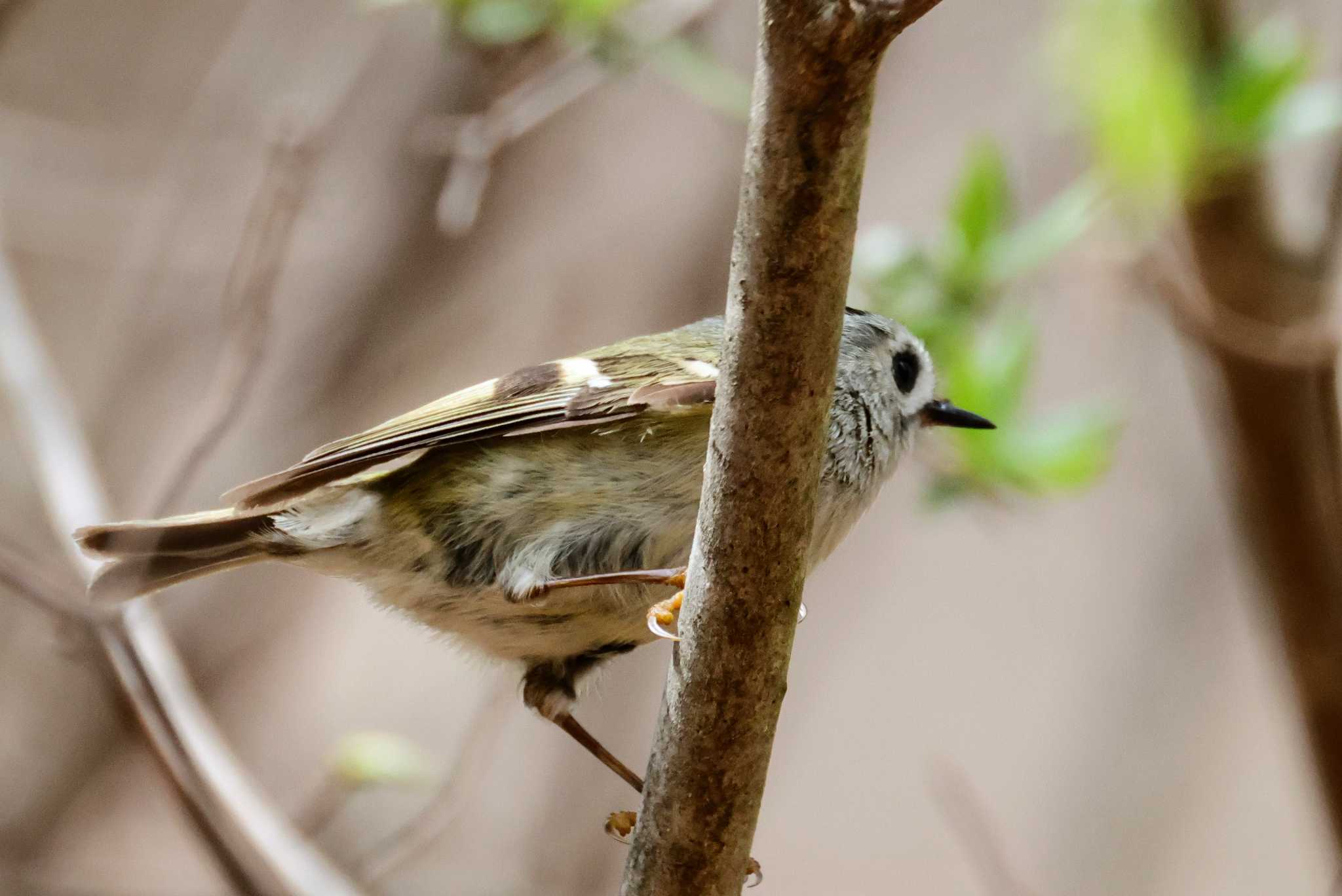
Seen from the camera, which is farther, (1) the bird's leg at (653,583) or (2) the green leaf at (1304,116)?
(2) the green leaf at (1304,116)

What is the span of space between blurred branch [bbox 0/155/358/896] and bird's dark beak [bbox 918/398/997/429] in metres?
1.32

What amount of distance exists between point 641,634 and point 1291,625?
1.42 meters

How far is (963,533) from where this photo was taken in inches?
249

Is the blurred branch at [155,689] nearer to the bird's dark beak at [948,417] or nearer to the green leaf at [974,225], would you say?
the bird's dark beak at [948,417]

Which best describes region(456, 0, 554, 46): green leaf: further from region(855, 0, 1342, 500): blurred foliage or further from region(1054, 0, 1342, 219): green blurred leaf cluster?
region(1054, 0, 1342, 219): green blurred leaf cluster

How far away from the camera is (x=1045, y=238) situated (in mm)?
2645

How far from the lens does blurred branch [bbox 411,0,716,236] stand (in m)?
2.72

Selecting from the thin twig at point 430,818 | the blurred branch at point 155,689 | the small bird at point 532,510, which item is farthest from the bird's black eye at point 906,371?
the blurred branch at point 155,689

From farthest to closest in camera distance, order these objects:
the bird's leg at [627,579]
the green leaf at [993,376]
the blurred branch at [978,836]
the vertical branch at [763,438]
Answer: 1. the green leaf at [993,376]
2. the blurred branch at [978,836]
3. the bird's leg at [627,579]
4. the vertical branch at [763,438]

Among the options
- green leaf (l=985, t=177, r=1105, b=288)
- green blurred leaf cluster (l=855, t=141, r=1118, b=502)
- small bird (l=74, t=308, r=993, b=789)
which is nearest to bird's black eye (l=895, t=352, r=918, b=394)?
small bird (l=74, t=308, r=993, b=789)

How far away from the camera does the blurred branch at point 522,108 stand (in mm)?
2717

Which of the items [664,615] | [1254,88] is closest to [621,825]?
[664,615]

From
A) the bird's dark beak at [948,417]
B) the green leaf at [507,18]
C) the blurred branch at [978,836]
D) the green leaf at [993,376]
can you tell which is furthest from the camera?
the green leaf at [993,376]

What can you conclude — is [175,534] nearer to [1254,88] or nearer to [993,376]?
[993,376]
